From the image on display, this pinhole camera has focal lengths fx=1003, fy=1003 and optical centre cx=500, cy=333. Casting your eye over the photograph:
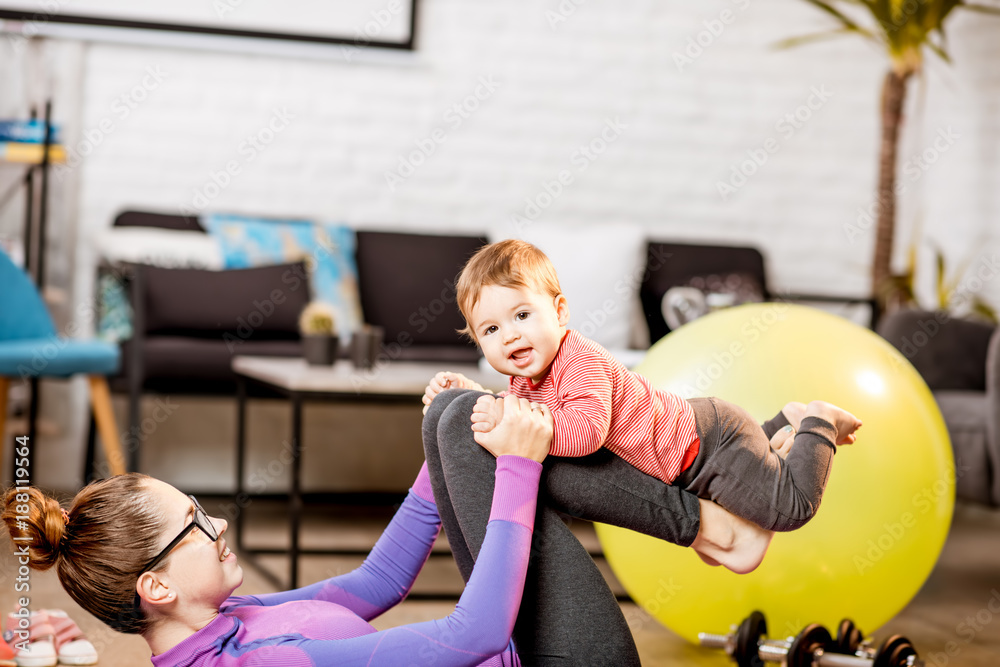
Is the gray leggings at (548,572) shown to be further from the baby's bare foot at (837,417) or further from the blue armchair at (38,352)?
the blue armchair at (38,352)

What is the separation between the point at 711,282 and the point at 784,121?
0.85m

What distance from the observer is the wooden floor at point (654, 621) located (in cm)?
189

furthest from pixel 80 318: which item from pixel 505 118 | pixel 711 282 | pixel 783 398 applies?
pixel 783 398

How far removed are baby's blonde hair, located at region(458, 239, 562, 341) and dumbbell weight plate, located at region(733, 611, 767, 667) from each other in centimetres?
75

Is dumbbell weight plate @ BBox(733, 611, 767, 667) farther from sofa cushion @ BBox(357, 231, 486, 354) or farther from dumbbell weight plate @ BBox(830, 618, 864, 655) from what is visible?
sofa cushion @ BBox(357, 231, 486, 354)

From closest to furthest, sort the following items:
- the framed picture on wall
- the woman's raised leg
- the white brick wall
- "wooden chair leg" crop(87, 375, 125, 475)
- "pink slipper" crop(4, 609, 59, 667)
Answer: the woman's raised leg
"pink slipper" crop(4, 609, 59, 667)
"wooden chair leg" crop(87, 375, 125, 475)
the framed picture on wall
the white brick wall

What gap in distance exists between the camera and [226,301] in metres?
3.03

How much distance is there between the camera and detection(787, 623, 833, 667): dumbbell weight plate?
1.49m

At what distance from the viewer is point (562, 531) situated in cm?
106

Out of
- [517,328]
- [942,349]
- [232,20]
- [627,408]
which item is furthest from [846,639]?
[232,20]

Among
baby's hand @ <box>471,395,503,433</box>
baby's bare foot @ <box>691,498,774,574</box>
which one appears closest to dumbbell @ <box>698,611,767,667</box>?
baby's bare foot @ <box>691,498,774,574</box>

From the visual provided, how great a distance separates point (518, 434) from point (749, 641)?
0.79 m

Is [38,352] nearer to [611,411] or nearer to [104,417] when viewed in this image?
[104,417]

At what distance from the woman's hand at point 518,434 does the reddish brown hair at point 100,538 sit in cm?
33
